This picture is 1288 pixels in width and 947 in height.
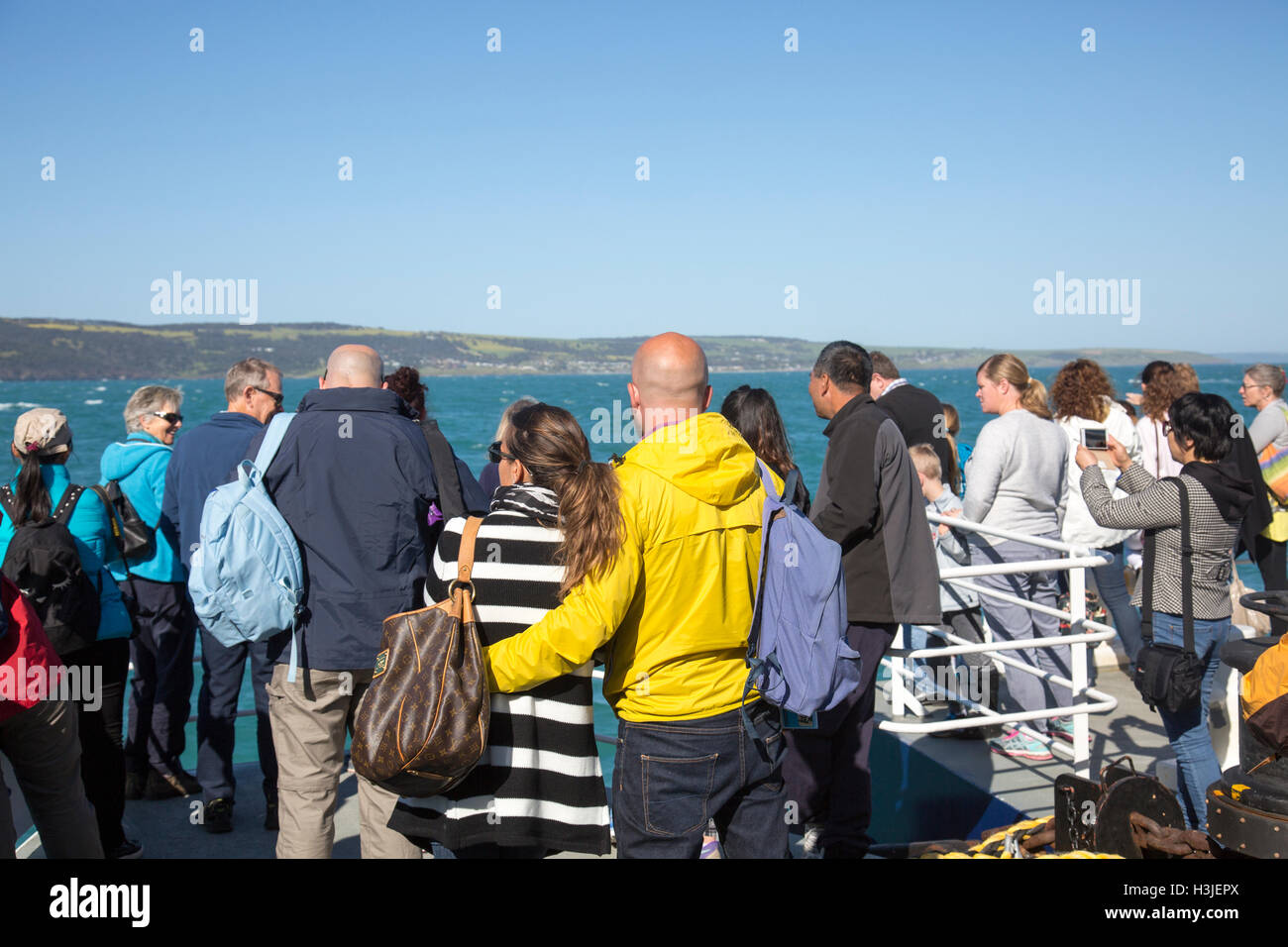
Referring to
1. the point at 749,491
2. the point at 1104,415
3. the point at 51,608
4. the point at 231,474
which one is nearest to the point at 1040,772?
the point at 1104,415

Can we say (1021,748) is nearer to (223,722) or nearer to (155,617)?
(223,722)

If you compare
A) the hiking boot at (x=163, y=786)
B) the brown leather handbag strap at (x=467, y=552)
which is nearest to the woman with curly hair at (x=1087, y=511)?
the brown leather handbag strap at (x=467, y=552)

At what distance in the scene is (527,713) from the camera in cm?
266

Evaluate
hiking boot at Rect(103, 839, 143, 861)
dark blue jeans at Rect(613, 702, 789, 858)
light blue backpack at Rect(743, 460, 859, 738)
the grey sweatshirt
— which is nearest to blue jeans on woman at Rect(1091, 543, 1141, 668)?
the grey sweatshirt

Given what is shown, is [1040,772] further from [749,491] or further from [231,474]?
[231,474]

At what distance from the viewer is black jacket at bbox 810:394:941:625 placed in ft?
12.6

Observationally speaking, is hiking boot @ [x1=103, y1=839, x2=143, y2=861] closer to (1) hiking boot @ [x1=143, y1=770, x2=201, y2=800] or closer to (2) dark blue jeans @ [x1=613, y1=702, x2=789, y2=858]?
(1) hiking boot @ [x1=143, y1=770, x2=201, y2=800]

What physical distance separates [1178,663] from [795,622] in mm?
2130

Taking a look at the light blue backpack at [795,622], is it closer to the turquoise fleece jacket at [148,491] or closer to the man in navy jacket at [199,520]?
the man in navy jacket at [199,520]

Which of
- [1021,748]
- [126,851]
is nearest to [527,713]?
[126,851]

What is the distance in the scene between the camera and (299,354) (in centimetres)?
14025

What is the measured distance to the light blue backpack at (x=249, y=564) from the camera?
3230 mm

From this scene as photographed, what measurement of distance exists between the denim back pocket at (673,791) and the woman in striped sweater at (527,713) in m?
0.20

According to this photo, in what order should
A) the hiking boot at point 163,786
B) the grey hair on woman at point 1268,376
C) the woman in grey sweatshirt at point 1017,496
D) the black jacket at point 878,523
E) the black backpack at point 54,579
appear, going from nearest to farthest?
the black backpack at point 54,579, the black jacket at point 878,523, the hiking boot at point 163,786, the woman in grey sweatshirt at point 1017,496, the grey hair on woman at point 1268,376
